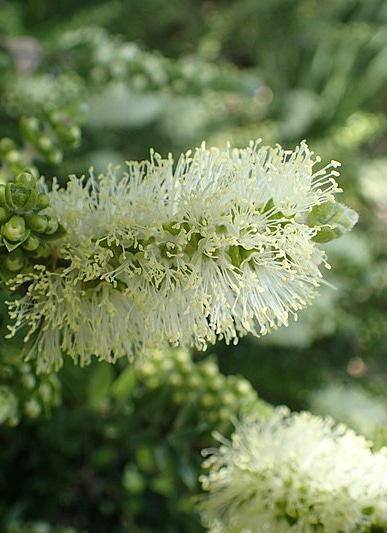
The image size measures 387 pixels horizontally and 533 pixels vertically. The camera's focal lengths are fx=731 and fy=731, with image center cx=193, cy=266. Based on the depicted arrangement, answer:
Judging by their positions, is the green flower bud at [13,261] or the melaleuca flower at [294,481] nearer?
the green flower bud at [13,261]

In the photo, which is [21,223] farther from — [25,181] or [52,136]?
[52,136]

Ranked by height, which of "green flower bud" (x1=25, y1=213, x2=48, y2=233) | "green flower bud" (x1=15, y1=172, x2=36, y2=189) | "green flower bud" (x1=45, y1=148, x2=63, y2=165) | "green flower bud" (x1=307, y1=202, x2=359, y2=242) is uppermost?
"green flower bud" (x1=45, y1=148, x2=63, y2=165)

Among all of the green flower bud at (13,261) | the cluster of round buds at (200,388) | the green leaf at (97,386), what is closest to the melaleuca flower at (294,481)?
the cluster of round buds at (200,388)

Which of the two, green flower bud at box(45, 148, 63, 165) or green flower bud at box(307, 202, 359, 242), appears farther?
green flower bud at box(45, 148, 63, 165)

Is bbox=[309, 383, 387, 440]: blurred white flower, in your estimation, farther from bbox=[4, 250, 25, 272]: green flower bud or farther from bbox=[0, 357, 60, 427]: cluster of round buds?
bbox=[4, 250, 25, 272]: green flower bud

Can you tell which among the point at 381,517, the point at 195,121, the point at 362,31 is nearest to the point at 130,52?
the point at 195,121

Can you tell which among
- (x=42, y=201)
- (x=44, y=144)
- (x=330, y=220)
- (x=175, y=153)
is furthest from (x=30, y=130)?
(x=175, y=153)

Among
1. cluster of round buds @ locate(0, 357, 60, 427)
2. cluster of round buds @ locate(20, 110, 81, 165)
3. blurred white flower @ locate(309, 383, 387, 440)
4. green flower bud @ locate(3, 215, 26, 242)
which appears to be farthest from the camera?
blurred white flower @ locate(309, 383, 387, 440)

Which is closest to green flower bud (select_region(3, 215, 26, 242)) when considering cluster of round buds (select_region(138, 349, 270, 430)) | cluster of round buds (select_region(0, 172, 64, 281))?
cluster of round buds (select_region(0, 172, 64, 281))

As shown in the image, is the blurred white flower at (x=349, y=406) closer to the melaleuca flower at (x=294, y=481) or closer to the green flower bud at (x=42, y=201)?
the melaleuca flower at (x=294, y=481)
